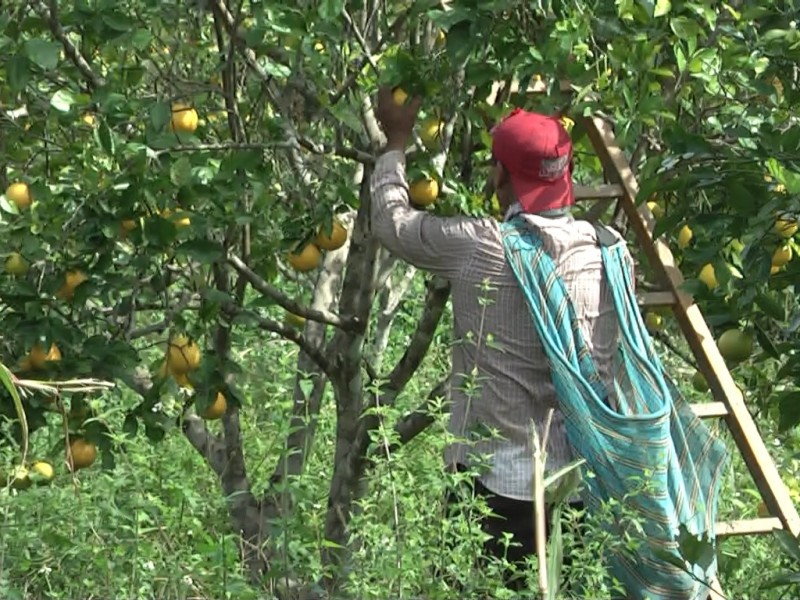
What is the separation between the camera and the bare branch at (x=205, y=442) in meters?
4.35

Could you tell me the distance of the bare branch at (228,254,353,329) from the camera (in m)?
3.79

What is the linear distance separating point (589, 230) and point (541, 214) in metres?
0.11

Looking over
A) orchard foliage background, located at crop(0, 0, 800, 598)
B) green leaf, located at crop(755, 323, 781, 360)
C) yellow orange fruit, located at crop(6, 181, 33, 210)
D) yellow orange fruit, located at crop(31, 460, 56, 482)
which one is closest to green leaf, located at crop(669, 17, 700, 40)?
orchard foliage background, located at crop(0, 0, 800, 598)

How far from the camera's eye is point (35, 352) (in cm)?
357

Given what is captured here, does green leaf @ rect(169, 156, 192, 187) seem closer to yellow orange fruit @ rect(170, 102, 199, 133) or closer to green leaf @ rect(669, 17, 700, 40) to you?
yellow orange fruit @ rect(170, 102, 199, 133)

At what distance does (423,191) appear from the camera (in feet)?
11.9

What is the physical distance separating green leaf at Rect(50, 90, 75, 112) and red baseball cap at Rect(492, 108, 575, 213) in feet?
2.71

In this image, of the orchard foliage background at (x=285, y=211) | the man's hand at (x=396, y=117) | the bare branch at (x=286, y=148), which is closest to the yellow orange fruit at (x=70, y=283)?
the orchard foliage background at (x=285, y=211)

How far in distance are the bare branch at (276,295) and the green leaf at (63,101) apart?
50 cm

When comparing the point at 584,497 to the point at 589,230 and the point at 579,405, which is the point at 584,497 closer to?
the point at 579,405

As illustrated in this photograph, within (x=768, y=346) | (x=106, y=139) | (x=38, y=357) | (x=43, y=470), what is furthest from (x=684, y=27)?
(x=43, y=470)

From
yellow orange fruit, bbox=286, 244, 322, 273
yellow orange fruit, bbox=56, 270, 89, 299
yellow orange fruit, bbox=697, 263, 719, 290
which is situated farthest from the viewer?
yellow orange fruit, bbox=697, 263, 719, 290

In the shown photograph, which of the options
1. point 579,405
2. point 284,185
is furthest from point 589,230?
point 284,185

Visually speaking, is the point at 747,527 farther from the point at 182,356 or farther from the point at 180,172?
the point at 180,172
